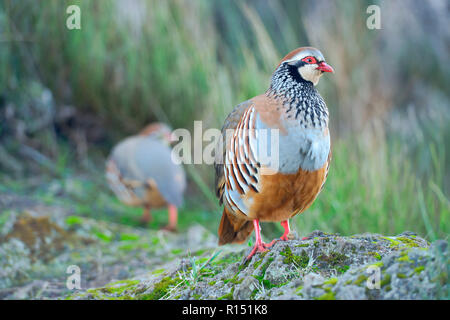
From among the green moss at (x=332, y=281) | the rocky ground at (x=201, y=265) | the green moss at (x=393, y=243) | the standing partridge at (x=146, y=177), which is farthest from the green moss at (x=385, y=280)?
the standing partridge at (x=146, y=177)

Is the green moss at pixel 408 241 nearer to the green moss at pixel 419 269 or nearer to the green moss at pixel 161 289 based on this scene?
the green moss at pixel 419 269

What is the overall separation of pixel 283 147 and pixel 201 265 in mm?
734

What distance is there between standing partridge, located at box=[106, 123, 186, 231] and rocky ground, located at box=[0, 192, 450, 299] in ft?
1.86

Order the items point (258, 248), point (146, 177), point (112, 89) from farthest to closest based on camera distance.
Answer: point (112, 89) < point (146, 177) < point (258, 248)

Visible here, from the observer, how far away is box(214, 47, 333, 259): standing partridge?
214 cm

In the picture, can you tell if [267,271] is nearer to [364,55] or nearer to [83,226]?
[83,226]

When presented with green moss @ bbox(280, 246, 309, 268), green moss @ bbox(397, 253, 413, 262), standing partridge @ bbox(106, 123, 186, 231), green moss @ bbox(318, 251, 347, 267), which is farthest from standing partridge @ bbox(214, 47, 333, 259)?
standing partridge @ bbox(106, 123, 186, 231)

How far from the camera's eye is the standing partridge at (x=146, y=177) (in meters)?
4.66

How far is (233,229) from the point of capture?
8.82 ft

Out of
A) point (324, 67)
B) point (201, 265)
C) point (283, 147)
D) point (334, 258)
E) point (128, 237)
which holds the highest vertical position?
point (324, 67)

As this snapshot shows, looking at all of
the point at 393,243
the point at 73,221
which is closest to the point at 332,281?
the point at 393,243

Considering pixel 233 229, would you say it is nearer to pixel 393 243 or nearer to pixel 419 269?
pixel 393 243

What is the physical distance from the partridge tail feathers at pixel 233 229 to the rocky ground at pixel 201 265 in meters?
0.07
